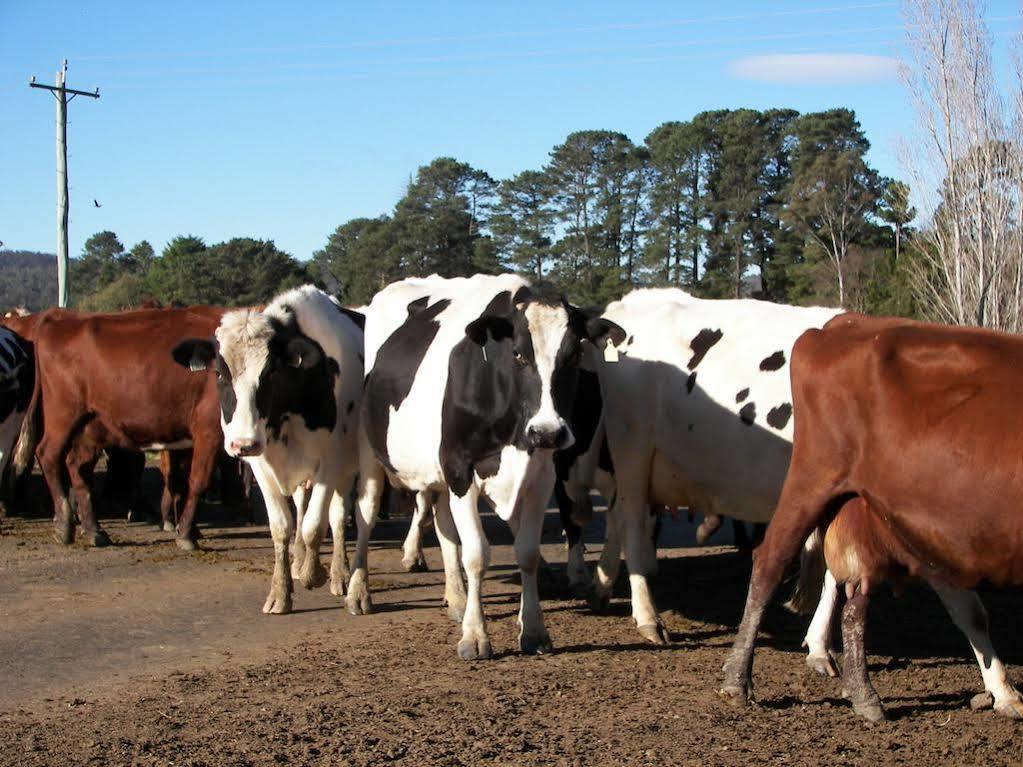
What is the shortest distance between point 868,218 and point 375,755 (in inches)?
2111

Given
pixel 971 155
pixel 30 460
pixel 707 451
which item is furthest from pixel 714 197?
pixel 707 451

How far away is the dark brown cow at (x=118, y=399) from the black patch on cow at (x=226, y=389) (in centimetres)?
283

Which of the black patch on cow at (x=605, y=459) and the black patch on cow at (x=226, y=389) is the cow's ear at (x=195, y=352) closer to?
the black patch on cow at (x=226, y=389)

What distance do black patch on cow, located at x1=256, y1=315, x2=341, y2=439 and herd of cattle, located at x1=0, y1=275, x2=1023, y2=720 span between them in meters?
0.02

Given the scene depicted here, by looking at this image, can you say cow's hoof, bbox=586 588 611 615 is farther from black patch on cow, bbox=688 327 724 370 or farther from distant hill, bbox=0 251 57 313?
distant hill, bbox=0 251 57 313

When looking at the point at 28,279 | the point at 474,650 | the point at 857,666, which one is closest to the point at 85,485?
the point at 474,650

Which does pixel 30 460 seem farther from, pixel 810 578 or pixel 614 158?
pixel 614 158

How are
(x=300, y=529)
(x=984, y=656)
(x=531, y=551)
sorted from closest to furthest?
(x=984, y=656), (x=531, y=551), (x=300, y=529)

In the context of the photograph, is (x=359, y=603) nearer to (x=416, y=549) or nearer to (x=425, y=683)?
(x=416, y=549)

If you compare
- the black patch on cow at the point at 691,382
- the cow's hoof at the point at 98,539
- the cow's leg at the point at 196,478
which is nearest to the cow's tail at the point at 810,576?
the black patch on cow at the point at 691,382

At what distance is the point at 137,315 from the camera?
512 inches

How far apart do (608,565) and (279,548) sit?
2460 millimetres

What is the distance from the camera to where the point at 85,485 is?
1245 centimetres

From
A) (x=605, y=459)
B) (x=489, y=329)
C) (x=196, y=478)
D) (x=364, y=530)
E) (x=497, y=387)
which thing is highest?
(x=489, y=329)
